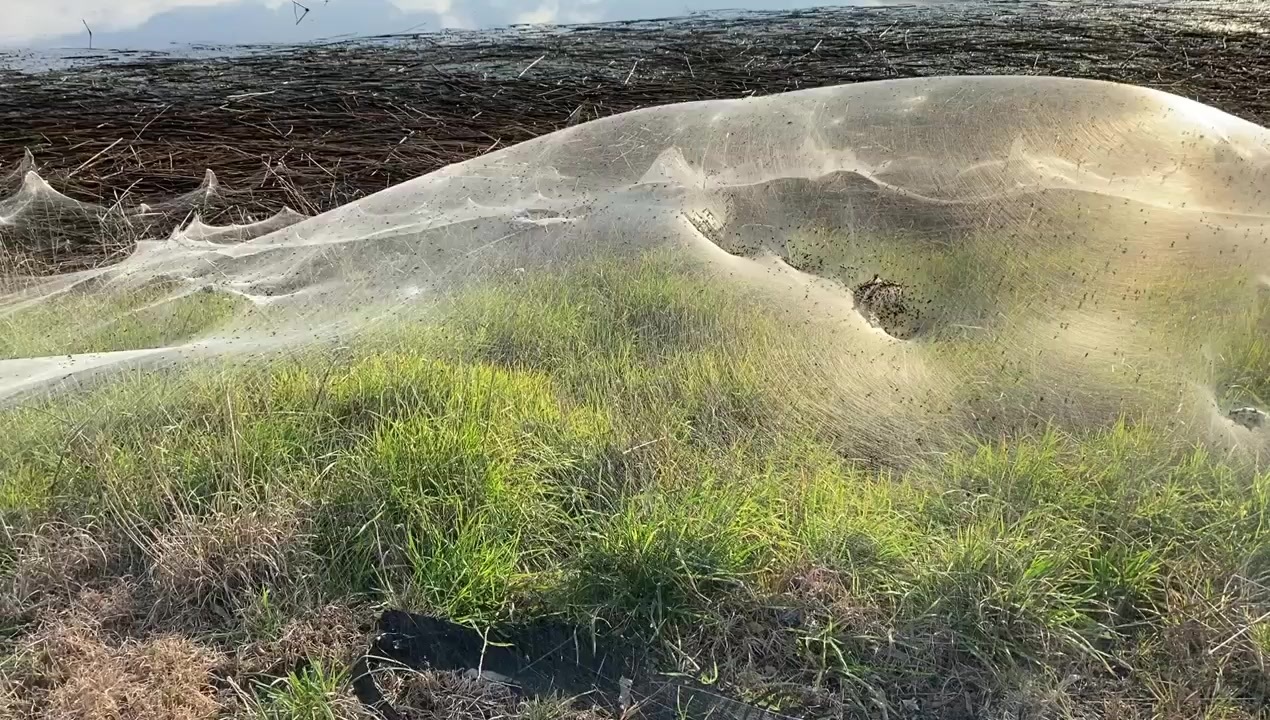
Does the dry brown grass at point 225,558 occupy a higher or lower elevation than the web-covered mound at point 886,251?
lower

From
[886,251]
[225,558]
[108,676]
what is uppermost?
[886,251]

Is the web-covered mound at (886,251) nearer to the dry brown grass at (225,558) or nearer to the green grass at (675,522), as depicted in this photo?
the green grass at (675,522)

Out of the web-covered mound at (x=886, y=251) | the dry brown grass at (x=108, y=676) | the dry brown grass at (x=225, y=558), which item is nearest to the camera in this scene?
the dry brown grass at (x=108, y=676)

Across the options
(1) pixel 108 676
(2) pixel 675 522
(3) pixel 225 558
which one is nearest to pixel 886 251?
(2) pixel 675 522

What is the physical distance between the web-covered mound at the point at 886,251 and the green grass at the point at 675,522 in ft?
0.58

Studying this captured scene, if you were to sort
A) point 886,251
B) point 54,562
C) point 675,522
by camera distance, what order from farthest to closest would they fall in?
point 886,251 → point 54,562 → point 675,522

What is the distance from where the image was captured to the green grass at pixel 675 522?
2.35m

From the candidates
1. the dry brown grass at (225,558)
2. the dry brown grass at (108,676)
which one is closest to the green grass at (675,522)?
the dry brown grass at (225,558)

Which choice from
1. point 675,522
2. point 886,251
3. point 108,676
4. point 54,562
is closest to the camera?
point 108,676

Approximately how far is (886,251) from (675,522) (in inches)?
67.6

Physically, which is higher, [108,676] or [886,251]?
[886,251]

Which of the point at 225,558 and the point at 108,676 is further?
the point at 225,558

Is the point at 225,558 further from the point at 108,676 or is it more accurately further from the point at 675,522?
the point at 675,522

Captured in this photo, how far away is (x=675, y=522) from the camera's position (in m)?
2.60
